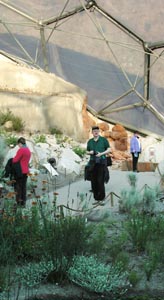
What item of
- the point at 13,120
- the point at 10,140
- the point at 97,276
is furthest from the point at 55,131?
the point at 97,276

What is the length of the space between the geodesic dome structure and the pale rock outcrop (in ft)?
6.06

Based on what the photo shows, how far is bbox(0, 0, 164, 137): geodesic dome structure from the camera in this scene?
2539 centimetres

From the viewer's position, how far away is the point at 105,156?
11234 millimetres

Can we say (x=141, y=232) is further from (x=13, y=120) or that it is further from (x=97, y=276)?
(x=13, y=120)

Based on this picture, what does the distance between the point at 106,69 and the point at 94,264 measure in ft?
66.8

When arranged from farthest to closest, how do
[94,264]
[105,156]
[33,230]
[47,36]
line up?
[47,36]
[105,156]
[33,230]
[94,264]

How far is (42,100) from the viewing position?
877 inches

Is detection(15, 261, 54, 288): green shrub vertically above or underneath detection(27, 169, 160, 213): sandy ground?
underneath

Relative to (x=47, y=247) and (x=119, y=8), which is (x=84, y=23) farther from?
(x=47, y=247)

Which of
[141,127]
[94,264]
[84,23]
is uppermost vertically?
[84,23]

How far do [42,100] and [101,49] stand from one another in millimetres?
4703

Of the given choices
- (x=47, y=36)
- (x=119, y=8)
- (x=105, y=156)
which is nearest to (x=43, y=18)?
(x=47, y=36)

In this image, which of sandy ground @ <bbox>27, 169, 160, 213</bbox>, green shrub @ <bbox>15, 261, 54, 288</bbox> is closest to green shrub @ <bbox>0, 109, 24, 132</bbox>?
sandy ground @ <bbox>27, 169, 160, 213</bbox>

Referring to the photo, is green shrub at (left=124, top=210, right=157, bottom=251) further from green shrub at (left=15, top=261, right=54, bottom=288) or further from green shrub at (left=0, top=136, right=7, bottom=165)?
green shrub at (left=0, top=136, right=7, bottom=165)
